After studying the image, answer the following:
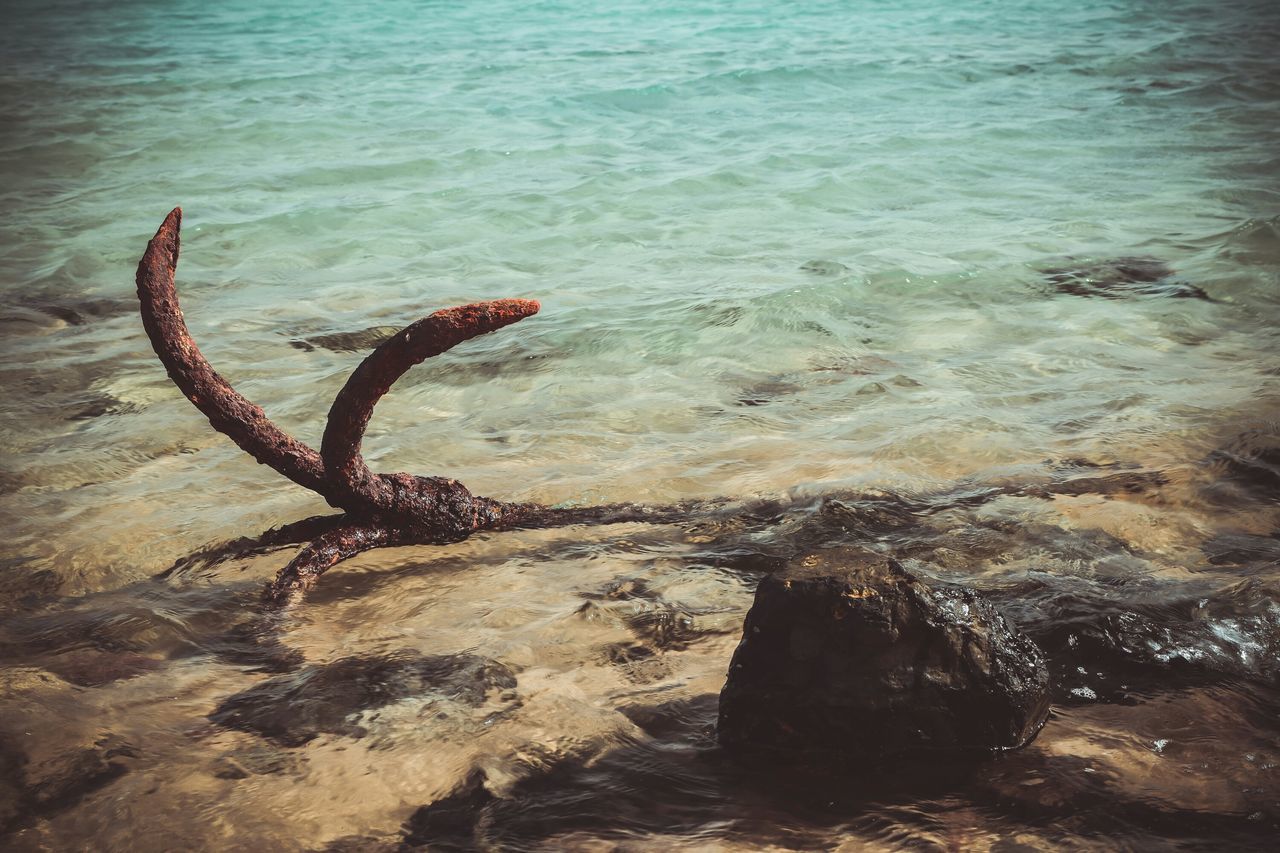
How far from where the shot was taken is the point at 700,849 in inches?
66.0

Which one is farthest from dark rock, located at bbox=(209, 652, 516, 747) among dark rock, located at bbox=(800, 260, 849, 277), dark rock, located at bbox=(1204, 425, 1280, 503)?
dark rock, located at bbox=(800, 260, 849, 277)

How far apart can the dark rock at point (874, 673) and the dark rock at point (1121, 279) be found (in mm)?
4161

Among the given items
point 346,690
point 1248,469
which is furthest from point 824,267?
point 346,690

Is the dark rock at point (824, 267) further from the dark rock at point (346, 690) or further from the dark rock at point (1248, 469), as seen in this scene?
the dark rock at point (346, 690)

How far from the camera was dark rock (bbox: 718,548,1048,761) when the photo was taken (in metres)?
1.80

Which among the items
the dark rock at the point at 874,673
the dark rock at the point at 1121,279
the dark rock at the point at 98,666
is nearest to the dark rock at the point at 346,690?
the dark rock at the point at 98,666

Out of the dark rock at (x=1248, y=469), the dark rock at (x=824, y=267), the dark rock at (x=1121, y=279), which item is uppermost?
the dark rock at (x=824, y=267)

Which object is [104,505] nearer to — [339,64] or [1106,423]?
[1106,423]

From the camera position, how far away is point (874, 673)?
1.79 m

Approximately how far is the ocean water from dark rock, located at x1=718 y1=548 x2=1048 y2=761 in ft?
0.28

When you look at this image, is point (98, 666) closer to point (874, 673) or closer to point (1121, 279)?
point (874, 673)

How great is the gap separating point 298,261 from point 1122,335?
4907 millimetres

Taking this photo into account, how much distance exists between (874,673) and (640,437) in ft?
7.11

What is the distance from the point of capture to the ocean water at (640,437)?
184 centimetres
